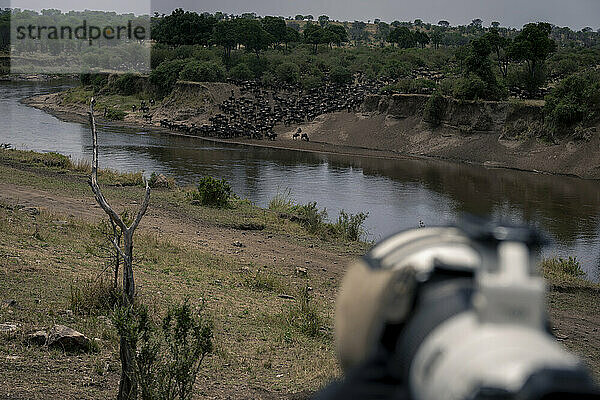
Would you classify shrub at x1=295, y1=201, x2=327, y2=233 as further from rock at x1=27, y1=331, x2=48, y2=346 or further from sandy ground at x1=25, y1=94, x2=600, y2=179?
sandy ground at x1=25, y1=94, x2=600, y2=179

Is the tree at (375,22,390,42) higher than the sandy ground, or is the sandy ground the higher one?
the tree at (375,22,390,42)

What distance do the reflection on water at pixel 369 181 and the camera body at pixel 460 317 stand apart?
15754mm

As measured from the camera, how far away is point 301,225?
649 inches

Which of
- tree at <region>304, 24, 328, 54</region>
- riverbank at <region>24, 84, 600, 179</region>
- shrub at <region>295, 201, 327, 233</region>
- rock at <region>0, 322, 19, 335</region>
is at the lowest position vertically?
shrub at <region>295, 201, 327, 233</region>

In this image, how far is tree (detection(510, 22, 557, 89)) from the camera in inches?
1537

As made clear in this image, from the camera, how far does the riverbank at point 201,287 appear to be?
18.8ft

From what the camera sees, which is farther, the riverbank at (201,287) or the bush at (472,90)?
the bush at (472,90)

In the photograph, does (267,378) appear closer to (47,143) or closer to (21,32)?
(47,143)

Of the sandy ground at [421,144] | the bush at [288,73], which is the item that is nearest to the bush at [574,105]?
the sandy ground at [421,144]

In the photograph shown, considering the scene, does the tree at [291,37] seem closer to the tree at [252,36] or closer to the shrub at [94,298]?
the tree at [252,36]

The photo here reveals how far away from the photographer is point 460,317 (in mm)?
499

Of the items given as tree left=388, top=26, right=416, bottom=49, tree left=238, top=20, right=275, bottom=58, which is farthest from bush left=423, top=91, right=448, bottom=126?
tree left=388, top=26, right=416, bottom=49

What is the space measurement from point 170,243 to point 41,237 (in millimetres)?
2264

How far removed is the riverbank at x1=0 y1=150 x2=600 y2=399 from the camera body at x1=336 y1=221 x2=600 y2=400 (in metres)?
4.95
